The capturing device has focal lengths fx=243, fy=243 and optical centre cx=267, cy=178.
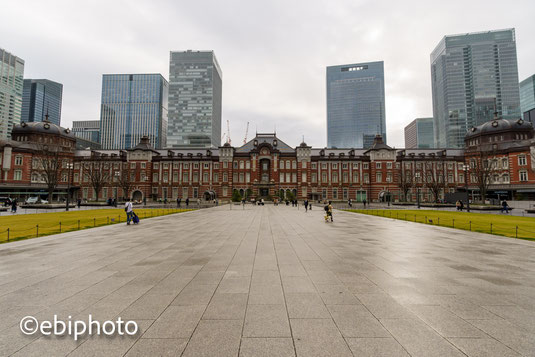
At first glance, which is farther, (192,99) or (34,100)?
(34,100)

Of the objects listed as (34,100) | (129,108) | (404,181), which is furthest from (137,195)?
(34,100)

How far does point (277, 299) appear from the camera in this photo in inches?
214

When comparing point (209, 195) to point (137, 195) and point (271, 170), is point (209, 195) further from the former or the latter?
point (137, 195)

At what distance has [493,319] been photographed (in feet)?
15.0

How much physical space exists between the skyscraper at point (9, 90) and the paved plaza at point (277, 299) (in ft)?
591

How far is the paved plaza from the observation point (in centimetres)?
371

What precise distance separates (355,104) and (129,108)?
164m

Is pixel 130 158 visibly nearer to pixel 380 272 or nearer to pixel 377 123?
pixel 380 272

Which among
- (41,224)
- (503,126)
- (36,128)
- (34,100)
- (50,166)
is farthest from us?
(34,100)

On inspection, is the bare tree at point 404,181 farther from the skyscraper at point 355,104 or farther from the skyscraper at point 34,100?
the skyscraper at point 34,100

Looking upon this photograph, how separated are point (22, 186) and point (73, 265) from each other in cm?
7356

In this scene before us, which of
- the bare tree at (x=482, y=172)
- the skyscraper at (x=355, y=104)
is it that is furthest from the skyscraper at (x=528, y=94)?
the bare tree at (x=482, y=172)

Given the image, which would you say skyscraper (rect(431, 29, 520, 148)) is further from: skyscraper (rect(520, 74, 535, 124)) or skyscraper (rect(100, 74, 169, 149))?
skyscraper (rect(100, 74, 169, 149))

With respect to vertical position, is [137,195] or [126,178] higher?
[126,178]
